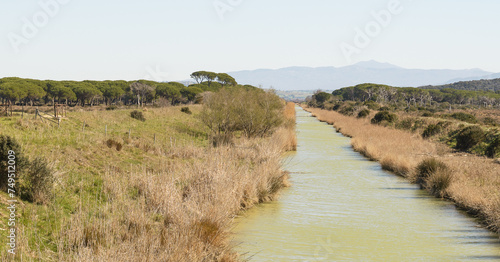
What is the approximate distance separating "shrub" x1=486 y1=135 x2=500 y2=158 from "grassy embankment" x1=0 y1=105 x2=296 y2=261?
12.4m

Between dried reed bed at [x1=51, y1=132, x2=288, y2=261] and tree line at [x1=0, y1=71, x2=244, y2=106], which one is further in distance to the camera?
tree line at [x1=0, y1=71, x2=244, y2=106]

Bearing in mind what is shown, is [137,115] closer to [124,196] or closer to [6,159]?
[6,159]

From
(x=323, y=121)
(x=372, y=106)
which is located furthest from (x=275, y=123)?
(x=372, y=106)

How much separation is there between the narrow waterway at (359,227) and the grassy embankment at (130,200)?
101cm

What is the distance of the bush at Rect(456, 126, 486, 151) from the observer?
2780 cm

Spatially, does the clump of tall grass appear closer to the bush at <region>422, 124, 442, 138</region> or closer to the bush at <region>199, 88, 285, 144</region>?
the bush at <region>199, 88, 285, 144</region>

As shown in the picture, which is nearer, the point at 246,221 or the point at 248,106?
the point at 246,221

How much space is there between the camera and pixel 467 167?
19.6m

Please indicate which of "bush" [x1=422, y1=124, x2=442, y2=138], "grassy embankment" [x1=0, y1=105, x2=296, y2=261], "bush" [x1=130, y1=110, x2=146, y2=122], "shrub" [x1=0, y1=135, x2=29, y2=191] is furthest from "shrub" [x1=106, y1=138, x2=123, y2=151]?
"bush" [x1=422, y1=124, x2=442, y2=138]

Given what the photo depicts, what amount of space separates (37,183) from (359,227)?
934cm

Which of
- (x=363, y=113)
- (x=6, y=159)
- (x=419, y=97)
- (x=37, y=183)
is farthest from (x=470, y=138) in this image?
(x=419, y=97)

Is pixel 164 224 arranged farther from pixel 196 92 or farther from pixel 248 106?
pixel 196 92

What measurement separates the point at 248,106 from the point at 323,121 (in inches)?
1401

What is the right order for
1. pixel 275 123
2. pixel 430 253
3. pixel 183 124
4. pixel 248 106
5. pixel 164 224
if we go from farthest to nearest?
pixel 183 124 → pixel 275 123 → pixel 248 106 → pixel 430 253 → pixel 164 224
